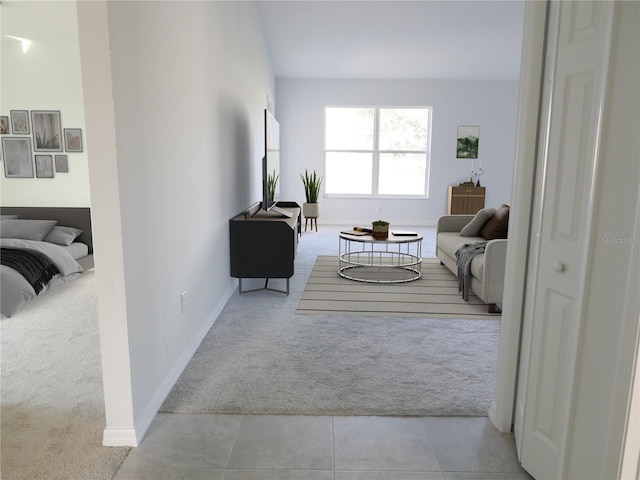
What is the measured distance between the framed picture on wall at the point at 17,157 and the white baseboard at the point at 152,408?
3681mm

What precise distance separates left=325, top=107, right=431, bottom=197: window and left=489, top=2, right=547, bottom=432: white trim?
21.7ft

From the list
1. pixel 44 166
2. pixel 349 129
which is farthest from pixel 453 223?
pixel 44 166

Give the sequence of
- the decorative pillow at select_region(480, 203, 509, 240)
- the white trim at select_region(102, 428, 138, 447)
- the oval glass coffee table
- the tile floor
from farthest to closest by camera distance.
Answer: the oval glass coffee table < the decorative pillow at select_region(480, 203, 509, 240) < the white trim at select_region(102, 428, 138, 447) < the tile floor

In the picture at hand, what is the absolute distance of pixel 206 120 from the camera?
316cm

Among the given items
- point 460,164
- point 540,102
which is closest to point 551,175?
point 540,102

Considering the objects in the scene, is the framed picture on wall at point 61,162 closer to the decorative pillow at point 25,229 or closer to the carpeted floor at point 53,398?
the decorative pillow at point 25,229

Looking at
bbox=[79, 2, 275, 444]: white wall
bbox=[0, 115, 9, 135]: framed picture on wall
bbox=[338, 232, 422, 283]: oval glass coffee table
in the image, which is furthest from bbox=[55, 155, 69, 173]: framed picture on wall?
bbox=[338, 232, 422, 283]: oval glass coffee table

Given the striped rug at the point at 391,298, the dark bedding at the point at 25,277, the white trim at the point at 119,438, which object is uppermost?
the dark bedding at the point at 25,277

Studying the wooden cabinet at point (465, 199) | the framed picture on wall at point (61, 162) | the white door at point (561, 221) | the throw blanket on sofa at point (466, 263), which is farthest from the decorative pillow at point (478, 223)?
the framed picture on wall at point (61, 162)

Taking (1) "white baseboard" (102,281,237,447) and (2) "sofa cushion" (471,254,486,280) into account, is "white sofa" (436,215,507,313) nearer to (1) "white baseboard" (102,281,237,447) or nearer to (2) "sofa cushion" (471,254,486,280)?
(2) "sofa cushion" (471,254,486,280)

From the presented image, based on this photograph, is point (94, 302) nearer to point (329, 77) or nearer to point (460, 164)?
point (329, 77)

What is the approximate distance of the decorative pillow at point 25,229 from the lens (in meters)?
4.73

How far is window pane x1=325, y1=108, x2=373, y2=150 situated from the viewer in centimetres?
843

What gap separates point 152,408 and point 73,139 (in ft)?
14.1
